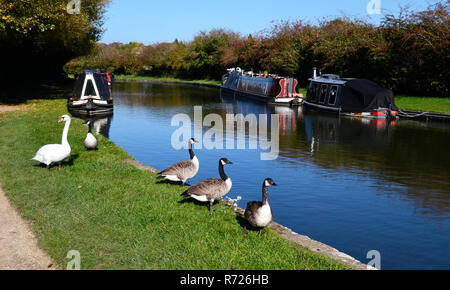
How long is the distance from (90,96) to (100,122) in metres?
3.26

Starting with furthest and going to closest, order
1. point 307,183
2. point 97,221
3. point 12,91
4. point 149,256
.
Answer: point 12,91 < point 307,183 < point 97,221 < point 149,256

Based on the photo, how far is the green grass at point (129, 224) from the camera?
6531 millimetres

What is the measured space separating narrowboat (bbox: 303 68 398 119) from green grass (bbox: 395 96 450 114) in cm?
267

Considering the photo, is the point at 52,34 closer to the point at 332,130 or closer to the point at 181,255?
the point at 332,130

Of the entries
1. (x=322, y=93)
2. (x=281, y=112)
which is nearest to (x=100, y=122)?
(x=281, y=112)

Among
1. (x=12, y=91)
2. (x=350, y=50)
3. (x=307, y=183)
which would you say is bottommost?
(x=307, y=183)

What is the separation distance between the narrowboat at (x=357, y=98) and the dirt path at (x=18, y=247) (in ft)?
88.0

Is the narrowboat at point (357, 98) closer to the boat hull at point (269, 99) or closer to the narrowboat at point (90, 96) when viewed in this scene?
the boat hull at point (269, 99)

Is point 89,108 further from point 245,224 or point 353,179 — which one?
point 245,224

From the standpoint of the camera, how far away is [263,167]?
15422 mm

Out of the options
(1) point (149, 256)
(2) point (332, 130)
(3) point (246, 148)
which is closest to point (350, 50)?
(2) point (332, 130)

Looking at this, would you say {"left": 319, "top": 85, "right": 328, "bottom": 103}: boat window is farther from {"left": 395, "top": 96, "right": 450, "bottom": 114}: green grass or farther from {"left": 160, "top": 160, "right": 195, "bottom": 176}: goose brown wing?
{"left": 160, "top": 160, "right": 195, "bottom": 176}: goose brown wing

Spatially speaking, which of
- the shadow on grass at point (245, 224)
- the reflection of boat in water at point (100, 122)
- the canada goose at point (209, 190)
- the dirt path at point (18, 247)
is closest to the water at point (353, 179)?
the reflection of boat in water at point (100, 122)

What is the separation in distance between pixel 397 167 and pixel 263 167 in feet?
17.8
